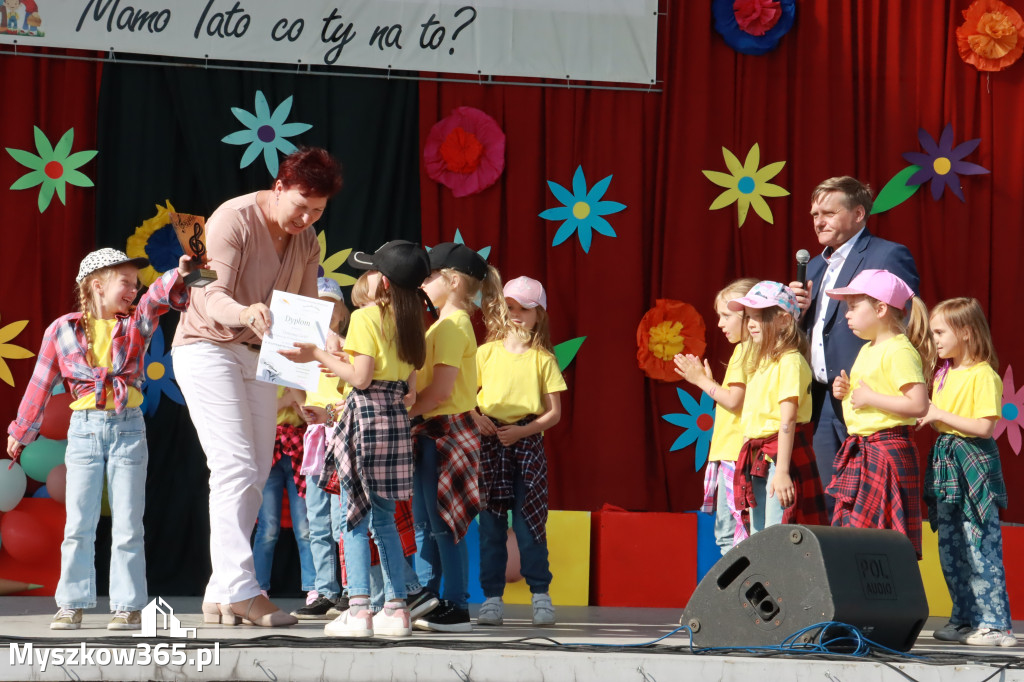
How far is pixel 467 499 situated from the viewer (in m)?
3.87

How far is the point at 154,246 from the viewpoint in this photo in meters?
5.46

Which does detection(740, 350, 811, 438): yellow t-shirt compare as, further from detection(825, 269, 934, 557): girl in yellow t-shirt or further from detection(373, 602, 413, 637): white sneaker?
detection(373, 602, 413, 637): white sneaker

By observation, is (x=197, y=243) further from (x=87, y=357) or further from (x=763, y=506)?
(x=763, y=506)

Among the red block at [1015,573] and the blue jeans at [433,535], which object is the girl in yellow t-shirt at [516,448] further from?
the red block at [1015,573]

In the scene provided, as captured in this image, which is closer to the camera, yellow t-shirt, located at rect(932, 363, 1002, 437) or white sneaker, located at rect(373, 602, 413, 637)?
white sneaker, located at rect(373, 602, 413, 637)

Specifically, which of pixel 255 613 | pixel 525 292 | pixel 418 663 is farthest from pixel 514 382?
pixel 418 663

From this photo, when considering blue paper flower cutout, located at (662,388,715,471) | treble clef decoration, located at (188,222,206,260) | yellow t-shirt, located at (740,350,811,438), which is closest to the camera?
treble clef decoration, located at (188,222,206,260)

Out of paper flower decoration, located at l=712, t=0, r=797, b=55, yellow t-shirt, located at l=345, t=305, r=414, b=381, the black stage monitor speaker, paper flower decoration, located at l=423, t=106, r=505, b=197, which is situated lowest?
the black stage monitor speaker

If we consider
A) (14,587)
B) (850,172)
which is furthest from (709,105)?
(14,587)

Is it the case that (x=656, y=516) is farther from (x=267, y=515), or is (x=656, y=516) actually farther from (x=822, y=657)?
(x=822, y=657)

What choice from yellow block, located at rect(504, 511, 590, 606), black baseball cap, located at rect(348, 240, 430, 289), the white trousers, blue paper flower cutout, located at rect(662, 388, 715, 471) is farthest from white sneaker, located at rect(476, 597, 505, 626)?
blue paper flower cutout, located at rect(662, 388, 715, 471)

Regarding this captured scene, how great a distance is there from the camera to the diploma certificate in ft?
11.1

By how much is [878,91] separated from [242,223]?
3.88 meters

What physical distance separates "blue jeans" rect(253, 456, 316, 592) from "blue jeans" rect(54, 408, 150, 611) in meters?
0.86
